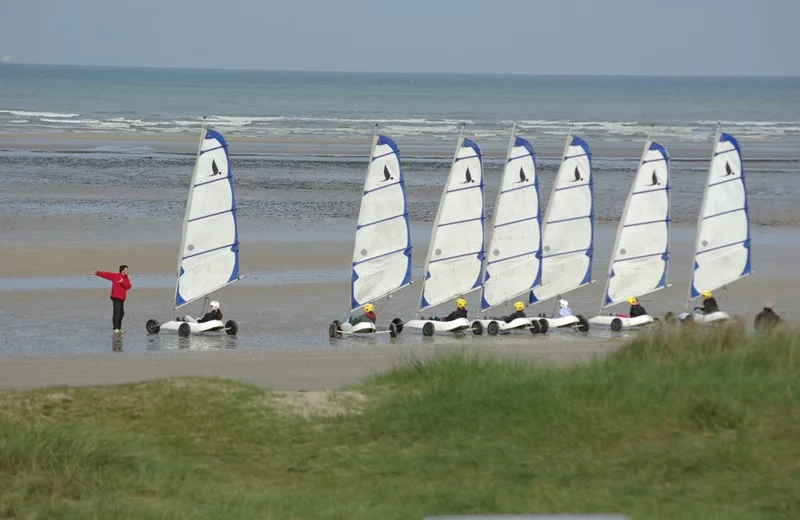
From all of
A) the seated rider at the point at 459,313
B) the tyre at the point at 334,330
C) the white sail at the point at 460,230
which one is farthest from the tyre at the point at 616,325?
the tyre at the point at 334,330

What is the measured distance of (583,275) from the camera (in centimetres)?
2625

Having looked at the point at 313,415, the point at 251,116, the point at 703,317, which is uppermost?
the point at 251,116

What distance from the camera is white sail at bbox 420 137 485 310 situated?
25.0 m

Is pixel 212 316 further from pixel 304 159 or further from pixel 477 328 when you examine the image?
pixel 304 159

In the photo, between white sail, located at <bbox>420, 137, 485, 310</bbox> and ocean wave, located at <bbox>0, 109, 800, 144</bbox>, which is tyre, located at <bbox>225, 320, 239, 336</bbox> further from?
ocean wave, located at <bbox>0, 109, 800, 144</bbox>

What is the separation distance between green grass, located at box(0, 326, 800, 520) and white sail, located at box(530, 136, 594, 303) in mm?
12018

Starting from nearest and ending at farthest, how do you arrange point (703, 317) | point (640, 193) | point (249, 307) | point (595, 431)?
point (595, 431), point (703, 317), point (249, 307), point (640, 193)

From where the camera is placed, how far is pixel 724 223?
1031 inches

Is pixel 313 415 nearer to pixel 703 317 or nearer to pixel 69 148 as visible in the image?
pixel 703 317

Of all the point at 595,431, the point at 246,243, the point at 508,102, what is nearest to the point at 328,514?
the point at 595,431

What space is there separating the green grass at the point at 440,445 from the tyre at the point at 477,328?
9.12 m

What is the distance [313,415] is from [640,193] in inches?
589

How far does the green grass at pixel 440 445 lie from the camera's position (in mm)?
10055

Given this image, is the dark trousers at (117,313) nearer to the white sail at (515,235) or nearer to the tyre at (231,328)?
the tyre at (231,328)
